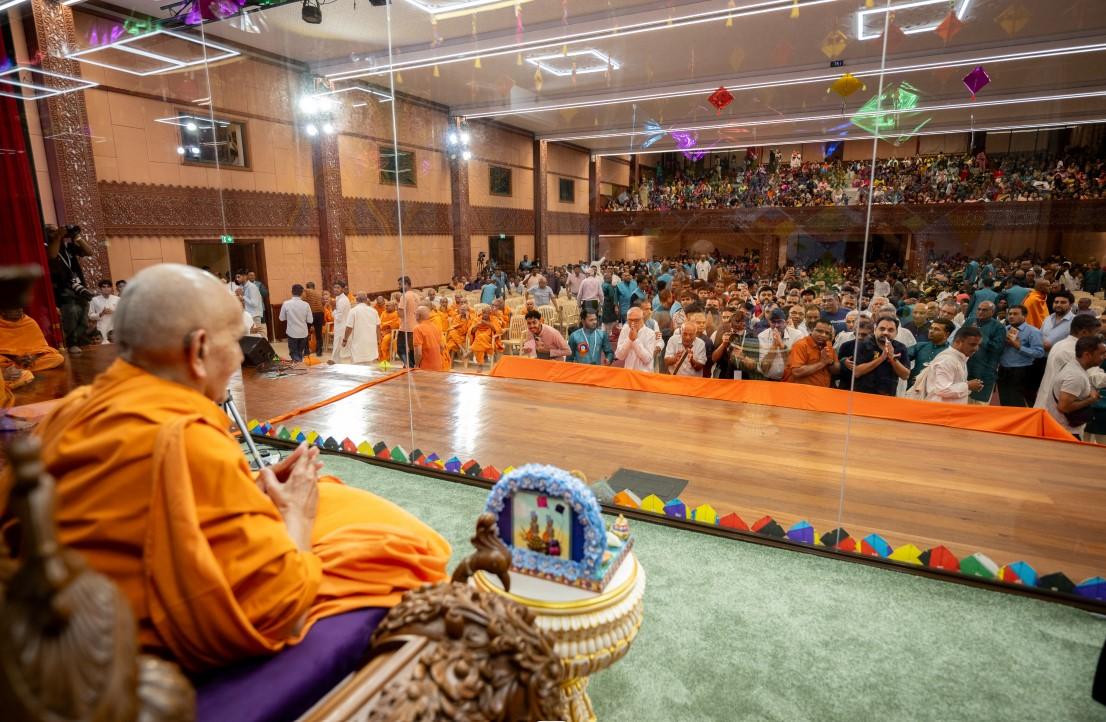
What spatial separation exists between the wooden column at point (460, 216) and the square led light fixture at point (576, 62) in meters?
0.96

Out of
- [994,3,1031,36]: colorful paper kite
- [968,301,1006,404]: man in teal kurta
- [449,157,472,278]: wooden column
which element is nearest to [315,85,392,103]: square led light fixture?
[449,157,472,278]: wooden column

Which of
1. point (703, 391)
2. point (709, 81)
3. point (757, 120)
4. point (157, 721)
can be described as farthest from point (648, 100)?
point (157, 721)

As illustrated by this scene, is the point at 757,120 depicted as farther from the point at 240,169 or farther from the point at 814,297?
the point at 240,169

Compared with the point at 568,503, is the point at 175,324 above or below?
above

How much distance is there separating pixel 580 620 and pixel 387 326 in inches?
151

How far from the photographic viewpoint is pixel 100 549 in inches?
42.6

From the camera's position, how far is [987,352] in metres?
3.82

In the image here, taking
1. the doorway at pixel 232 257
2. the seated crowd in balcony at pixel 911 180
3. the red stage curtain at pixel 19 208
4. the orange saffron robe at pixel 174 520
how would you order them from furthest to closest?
1. the red stage curtain at pixel 19 208
2. the doorway at pixel 232 257
3. the seated crowd in balcony at pixel 911 180
4. the orange saffron robe at pixel 174 520

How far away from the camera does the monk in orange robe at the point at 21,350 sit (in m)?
4.87

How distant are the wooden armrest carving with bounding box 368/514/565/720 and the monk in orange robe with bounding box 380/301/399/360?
145 inches

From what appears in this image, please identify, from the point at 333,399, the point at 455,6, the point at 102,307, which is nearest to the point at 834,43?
the point at 455,6

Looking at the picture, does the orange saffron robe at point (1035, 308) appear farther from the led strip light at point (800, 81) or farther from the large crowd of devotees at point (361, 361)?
the led strip light at point (800, 81)

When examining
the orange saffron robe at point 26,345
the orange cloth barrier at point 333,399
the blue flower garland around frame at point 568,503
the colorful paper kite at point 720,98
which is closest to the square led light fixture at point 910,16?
the colorful paper kite at point 720,98

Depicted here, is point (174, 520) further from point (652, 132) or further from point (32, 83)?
point (32, 83)
